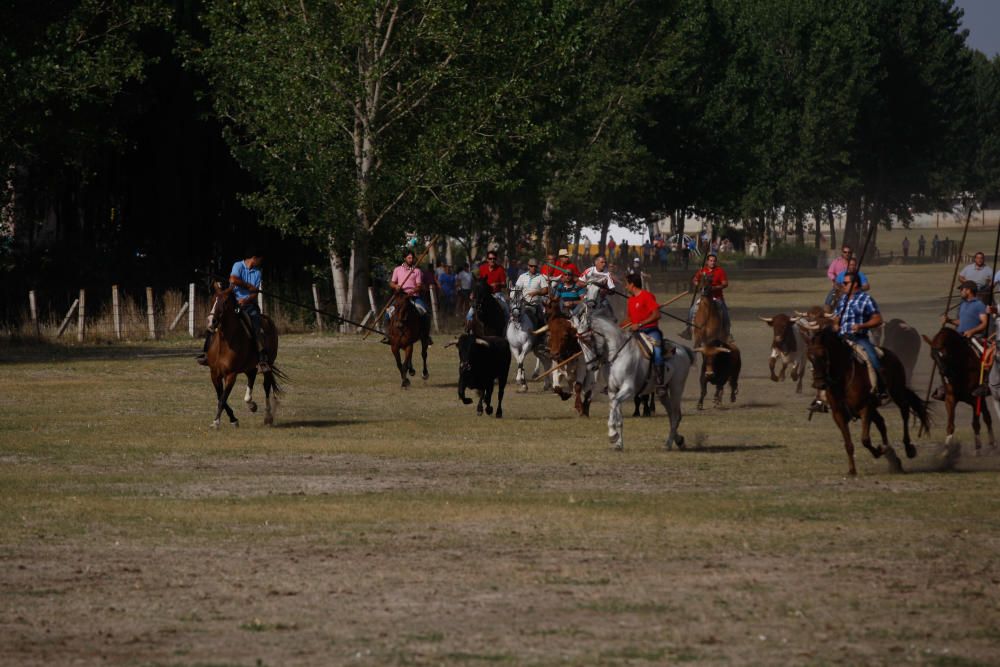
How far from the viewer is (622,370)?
24.1 meters

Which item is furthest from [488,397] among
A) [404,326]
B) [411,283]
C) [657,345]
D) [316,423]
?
[411,283]

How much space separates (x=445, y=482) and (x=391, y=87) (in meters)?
34.6

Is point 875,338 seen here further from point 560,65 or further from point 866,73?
point 866,73

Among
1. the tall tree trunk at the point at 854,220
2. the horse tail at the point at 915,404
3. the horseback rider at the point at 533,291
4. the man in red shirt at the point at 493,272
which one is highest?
the tall tree trunk at the point at 854,220

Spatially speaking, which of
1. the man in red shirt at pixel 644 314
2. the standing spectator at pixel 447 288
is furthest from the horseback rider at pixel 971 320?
the standing spectator at pixel 447 288

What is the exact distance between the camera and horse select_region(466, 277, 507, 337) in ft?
107

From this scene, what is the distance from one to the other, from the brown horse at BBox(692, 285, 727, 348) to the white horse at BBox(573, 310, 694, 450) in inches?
336

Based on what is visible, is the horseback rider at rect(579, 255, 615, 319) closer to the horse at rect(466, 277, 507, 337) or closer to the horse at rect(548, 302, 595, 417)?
the horse at rect(548, 302, 595, 417)

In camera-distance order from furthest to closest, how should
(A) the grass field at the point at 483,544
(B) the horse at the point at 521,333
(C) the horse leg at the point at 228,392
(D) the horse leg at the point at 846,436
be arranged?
(B) the horse at the point at 521,333
(C) the horse leg at the point at 228,392
(D) the horse leg at the point at 846,436
(A) the grass field at the point at 483,544

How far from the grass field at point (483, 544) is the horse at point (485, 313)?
3.34 metres

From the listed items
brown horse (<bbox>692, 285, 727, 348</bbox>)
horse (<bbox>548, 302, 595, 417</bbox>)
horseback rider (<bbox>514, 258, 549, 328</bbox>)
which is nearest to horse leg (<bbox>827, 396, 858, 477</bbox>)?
horse (<bbox>548, 302, 595, 417</bbox>)

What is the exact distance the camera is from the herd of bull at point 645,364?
21.8 m

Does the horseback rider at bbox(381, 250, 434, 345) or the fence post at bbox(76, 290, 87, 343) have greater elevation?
the horseback rider at bbox(381, 250, 434, 345)

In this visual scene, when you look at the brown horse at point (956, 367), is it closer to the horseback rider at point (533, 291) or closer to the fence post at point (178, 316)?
the horseback rider at point (533, 291)
